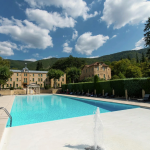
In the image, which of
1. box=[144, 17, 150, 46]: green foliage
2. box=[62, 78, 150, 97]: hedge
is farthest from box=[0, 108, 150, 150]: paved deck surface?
box=[144, 17, 150, 46]: green foliage

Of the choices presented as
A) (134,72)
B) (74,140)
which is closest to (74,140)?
(74,140)

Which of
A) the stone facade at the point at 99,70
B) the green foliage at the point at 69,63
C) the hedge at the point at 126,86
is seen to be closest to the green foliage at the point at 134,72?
the stone facade at the point at 99,70

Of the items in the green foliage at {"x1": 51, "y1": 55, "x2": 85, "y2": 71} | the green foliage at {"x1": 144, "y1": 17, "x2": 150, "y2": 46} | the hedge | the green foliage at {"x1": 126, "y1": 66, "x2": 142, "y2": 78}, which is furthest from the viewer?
the green foliage at {"x1": 51, "y1": 55, "x2": 85, "y2": 71}

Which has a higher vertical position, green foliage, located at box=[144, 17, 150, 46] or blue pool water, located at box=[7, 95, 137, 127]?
green foliage, located at box=[144, 17, 150, 46]

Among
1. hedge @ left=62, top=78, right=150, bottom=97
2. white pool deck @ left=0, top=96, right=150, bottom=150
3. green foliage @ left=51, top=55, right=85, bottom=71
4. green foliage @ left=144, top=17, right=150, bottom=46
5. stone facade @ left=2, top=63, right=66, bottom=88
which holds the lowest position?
white pool deck @ left=0, top=96, right=150, bottom=150

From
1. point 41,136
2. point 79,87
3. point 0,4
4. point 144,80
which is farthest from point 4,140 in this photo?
point 79,87

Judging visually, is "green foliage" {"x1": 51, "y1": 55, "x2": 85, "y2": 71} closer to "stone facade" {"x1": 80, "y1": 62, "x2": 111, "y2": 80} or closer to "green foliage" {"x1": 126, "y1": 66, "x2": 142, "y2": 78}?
"stone facade" {"x1": 80, "y1": 62, "x2": 111, "y2": 80}

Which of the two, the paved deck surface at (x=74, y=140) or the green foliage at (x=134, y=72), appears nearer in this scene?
the paved deck surface at (x=74, y=140)

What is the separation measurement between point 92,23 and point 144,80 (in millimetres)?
11881

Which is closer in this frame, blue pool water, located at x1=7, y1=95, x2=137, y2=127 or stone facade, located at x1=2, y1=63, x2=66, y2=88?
blue pool water, located at x1=7, y1=95, x2=137, y2=127

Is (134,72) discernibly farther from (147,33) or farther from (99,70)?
(147,33)

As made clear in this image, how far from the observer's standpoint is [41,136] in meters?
3.99

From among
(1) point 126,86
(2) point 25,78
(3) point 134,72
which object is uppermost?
(3) point 134,72

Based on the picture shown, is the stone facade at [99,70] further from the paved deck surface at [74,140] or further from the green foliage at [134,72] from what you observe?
the paved deck surface at [74,140]
